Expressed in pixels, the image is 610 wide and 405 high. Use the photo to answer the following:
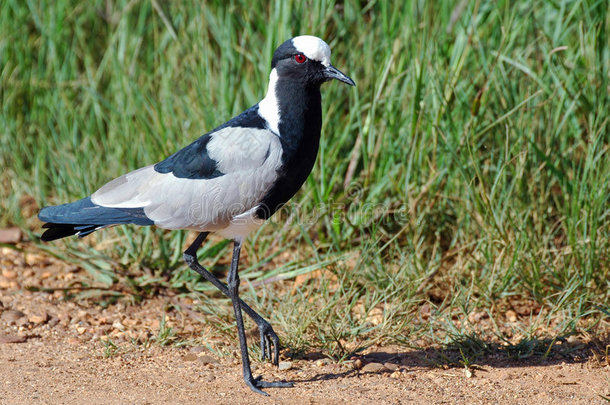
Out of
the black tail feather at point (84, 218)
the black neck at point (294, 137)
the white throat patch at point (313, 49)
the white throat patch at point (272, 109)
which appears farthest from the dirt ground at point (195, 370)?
the white throat patch at point (313, 49)

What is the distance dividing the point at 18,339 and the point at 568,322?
8.25ft

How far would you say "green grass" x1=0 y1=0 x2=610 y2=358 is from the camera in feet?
12.1

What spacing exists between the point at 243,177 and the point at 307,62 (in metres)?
0.56

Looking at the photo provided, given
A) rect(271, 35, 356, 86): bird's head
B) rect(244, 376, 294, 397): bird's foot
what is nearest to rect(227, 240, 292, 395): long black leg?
rect(244, 376, 294, 397): bird's foot

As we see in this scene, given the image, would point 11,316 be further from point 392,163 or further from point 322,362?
point 392,163

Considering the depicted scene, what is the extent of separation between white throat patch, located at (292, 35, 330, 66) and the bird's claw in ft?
3.83

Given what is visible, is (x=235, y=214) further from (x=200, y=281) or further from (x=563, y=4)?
(x=563, y=4)

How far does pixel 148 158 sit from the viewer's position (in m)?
4.41

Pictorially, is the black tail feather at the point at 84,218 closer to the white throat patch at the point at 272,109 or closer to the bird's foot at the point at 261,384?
the white throat patch at the point at 272,109

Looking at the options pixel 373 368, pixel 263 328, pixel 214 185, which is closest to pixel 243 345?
pixel 263 328

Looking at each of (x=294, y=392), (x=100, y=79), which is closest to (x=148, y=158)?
(x=100, y=79)

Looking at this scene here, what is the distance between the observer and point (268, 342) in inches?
131

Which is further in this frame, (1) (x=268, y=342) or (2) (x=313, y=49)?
(1) (x=268, y=342)

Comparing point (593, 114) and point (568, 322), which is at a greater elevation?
point (593, 114)
